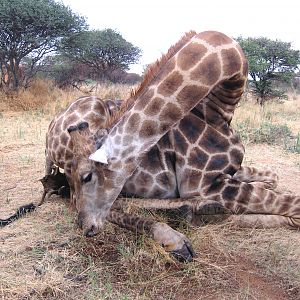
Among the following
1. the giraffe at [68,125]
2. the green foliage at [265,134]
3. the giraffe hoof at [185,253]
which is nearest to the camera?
the giraffe hoof at [185,253]

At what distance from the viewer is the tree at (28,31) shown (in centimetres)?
1290

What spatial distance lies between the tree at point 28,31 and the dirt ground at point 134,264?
10068mm

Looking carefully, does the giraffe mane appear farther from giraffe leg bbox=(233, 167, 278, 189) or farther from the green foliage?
the green foliage

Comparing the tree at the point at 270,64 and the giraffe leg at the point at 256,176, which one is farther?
the tree at the point at 270,64

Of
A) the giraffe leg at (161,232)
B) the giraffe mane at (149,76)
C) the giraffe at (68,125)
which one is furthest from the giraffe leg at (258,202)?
the giraffe at (68,125)

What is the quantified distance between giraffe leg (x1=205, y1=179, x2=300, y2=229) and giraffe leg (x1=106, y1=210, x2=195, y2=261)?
1.98 ft

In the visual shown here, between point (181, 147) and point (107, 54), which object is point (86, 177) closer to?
point (181, 147)

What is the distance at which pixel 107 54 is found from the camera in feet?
64.0

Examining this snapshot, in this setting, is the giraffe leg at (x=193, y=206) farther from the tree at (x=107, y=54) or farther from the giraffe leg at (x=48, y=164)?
the tree at (x=107, y=54)

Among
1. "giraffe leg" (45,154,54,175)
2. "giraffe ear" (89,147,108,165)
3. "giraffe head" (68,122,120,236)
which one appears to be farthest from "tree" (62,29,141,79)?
"giraffe ear" (89,147,108,165)

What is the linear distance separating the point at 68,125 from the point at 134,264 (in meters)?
1.65

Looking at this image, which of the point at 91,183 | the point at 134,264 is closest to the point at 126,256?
the point at 134,264

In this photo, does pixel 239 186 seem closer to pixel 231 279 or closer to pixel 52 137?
pixel 231 279

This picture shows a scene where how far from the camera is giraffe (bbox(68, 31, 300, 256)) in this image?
9.91 feet
